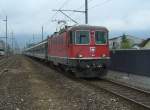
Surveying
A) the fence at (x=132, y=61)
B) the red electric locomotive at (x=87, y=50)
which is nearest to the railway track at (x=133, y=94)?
the fence at (x=132, y=61)

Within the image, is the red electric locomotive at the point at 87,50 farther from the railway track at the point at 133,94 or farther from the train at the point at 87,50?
the railway track at the point at 133,94

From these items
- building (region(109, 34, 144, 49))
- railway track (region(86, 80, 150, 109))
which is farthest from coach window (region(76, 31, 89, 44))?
building (region(109, 34, 144, 49))

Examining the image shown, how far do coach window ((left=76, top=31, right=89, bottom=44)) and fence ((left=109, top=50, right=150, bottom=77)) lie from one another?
2.52m

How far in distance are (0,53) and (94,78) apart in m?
71.4

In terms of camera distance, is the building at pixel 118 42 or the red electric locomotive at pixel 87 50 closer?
the red electric locomotive at pixel 87 50

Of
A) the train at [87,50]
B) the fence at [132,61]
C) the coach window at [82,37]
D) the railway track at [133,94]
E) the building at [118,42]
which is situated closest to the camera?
the railway track at [133,94]

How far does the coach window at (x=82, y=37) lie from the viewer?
23500 mm

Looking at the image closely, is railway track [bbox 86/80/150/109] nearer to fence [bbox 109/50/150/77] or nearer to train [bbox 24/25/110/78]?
fence [bbox 109/50/150/77]

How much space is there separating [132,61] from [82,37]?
10.4ft

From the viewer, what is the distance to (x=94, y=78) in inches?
975

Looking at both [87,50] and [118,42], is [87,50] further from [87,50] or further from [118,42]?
[118,42]

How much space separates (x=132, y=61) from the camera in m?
23.1

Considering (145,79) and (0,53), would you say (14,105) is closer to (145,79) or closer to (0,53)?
(145,79)

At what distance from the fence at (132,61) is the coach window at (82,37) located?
252cm
